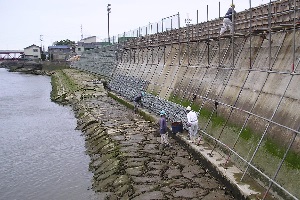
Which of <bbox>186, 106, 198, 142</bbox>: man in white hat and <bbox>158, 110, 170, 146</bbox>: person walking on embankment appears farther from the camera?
<bbox>158, 110, 170, 146</bbox>: person walking on embankment

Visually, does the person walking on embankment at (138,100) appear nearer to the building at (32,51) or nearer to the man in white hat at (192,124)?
the man in white hat at (192,124)

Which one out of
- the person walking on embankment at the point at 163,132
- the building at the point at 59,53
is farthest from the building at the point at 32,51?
the person walking on embankment at the point at 163,132

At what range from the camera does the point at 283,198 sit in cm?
1078

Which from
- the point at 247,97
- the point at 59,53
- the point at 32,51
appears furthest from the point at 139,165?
the point at 32,51

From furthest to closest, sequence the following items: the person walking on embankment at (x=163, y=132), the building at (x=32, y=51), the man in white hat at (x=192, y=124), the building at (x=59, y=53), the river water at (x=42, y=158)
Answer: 1. the building at (x=32, y=51)
2. the building at (x=59, y=53)
3. the person walking on embankment at (x=163, y=132)
4. the man in white hat at (x=192, y=124)
5. the river water at (x=42, y=158)

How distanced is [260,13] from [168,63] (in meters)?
12.3

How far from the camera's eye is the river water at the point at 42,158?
16016 millimetres

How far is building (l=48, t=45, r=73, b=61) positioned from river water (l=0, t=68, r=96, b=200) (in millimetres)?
102175

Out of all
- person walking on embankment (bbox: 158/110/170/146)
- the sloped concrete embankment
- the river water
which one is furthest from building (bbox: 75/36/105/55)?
person walking on embankment (bbox: 158/110/170/146)

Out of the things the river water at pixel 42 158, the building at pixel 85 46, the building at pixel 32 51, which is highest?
the building at pixel 85 46

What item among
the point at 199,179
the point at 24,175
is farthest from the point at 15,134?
the point at 199,179

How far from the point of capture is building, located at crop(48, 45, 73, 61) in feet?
447

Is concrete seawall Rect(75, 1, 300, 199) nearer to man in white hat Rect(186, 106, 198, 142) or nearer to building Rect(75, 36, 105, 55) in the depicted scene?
man in white hat Rect(186, 106, 198, 142)

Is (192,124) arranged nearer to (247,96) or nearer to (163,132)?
(163,132)
